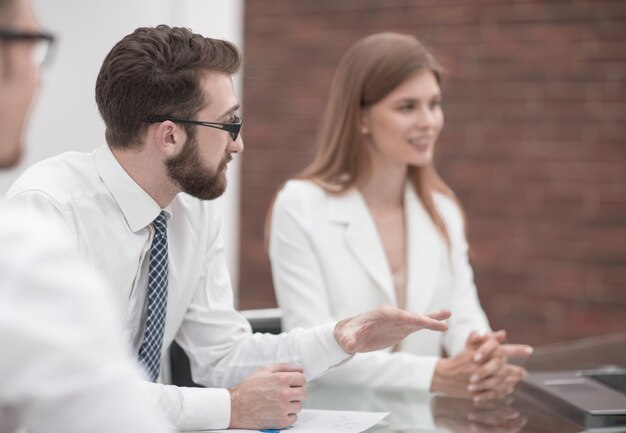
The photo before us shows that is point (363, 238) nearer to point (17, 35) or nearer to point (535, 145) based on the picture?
point (17, 35)

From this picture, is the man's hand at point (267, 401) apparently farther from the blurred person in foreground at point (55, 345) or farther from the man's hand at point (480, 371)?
the blurred person in foreground at point (55, 345)

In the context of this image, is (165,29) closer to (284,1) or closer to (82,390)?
(82,390)

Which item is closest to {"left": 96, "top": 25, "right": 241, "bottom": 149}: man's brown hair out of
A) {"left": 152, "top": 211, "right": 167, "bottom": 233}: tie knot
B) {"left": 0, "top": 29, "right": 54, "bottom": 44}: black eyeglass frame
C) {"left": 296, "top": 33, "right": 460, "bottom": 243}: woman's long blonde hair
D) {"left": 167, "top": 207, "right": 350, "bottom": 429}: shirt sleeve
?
{"left": 152, "top": 211, "right": 167, "bottom": 233}: tie knot

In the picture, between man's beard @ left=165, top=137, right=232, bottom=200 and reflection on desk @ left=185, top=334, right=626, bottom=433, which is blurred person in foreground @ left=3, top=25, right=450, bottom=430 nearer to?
man's beard @ left=165, top=137, right=232, bottom=200

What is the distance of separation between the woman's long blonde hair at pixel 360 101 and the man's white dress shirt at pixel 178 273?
0.73 metres

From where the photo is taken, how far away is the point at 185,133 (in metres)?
1.70

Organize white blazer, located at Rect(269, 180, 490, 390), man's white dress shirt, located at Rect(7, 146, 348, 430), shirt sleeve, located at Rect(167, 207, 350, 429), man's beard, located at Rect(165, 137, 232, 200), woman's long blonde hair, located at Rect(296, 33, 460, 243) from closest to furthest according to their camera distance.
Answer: man's white dress shirt, located at Rect(7, 146, 348, 430)
man's beard, located at Rect(165, 137, 232, 200)
shirt sleeve, located at Rect(167, 207, 350, 429)
white blazer, located at Rect(269, 180, 490, 390)
woman's long blonde hair, located at Rect(296, 33, 460, 243)

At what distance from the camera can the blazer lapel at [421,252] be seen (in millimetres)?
2574

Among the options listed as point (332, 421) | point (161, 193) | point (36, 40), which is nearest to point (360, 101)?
point (161, 193)

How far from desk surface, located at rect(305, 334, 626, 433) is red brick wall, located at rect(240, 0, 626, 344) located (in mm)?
2048

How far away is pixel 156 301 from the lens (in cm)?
173

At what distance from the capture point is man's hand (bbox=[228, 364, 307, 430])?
1.62 m

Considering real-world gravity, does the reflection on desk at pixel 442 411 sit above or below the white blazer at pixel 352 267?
below

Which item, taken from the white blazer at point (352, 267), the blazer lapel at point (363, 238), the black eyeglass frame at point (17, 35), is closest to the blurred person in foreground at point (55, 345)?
the black eyeglass frame at point (17, 35)
